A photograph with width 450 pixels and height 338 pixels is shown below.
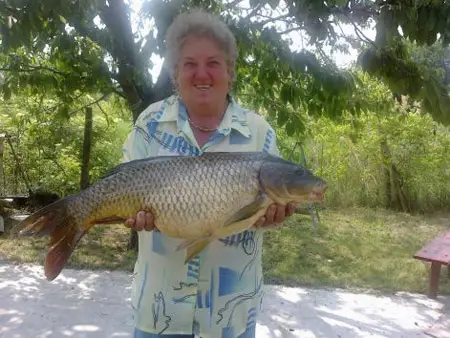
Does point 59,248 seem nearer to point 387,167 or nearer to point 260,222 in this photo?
point 260,222

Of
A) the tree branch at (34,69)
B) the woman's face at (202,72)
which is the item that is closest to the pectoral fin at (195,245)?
the woman's face at (202,72)

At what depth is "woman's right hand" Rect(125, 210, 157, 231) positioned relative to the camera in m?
1.84

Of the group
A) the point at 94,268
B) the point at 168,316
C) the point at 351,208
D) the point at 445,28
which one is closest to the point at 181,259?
the point at 168,316

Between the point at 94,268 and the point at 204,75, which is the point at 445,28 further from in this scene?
the point at 94,268

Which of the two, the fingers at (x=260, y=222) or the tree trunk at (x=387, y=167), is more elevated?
the tree trunk at (x=387, y=167)

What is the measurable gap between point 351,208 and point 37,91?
632cm

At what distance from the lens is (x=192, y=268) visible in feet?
6.37

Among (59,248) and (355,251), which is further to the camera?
(355,251)

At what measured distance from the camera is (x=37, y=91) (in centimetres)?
595

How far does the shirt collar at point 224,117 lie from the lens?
1.98 metres

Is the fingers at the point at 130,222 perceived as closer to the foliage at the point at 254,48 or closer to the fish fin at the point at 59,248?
the fish fin at the point at 59,248

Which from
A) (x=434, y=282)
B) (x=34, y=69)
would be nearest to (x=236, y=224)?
(x=434, y=282)

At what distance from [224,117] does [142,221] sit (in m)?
0.52

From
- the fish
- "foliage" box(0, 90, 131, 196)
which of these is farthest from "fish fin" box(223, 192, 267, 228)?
"foliage" box(0, 90, 131, 196)
